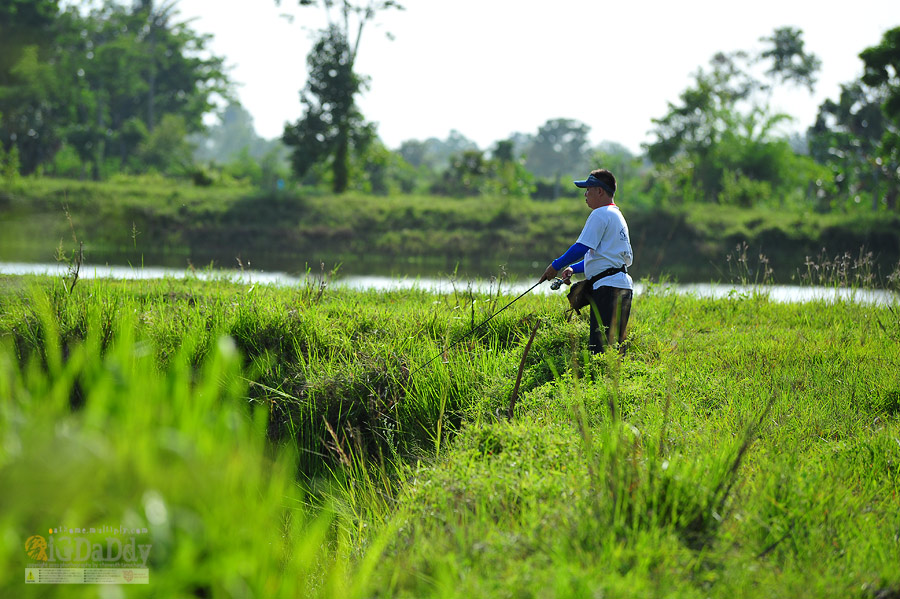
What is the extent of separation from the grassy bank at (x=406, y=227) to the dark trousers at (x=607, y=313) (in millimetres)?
14087

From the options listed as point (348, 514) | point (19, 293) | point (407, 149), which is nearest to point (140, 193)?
point (19, 293)

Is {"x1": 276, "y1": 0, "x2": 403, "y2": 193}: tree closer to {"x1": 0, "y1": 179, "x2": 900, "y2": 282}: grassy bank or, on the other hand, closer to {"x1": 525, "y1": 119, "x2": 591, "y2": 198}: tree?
{"x1": 0, "y1": 179, "x2": 900, "y2": 282}: grassy bank

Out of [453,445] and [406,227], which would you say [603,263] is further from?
[406,227]

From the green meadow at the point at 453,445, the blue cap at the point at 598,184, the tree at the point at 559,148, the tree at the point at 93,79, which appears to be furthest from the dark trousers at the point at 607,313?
the tree at the point at 559,148

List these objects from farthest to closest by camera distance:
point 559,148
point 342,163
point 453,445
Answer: point 559,148 < point 342,163 < point 453,445

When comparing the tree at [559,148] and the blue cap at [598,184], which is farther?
the tree at [559,148]

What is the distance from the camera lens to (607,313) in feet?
16.8

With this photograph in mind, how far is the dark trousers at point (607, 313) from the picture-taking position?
16.6ft

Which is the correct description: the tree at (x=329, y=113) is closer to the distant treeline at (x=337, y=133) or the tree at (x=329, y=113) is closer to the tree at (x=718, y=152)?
the distant treeline at (x=337, y=133)

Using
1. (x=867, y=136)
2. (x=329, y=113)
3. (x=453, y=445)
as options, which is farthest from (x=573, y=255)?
(x=867, y=136)

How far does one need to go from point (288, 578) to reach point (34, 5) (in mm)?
43321

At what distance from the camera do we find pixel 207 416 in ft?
5.51

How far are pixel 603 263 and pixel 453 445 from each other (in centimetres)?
208

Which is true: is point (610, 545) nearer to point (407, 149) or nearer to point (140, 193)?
point (140, 193)
